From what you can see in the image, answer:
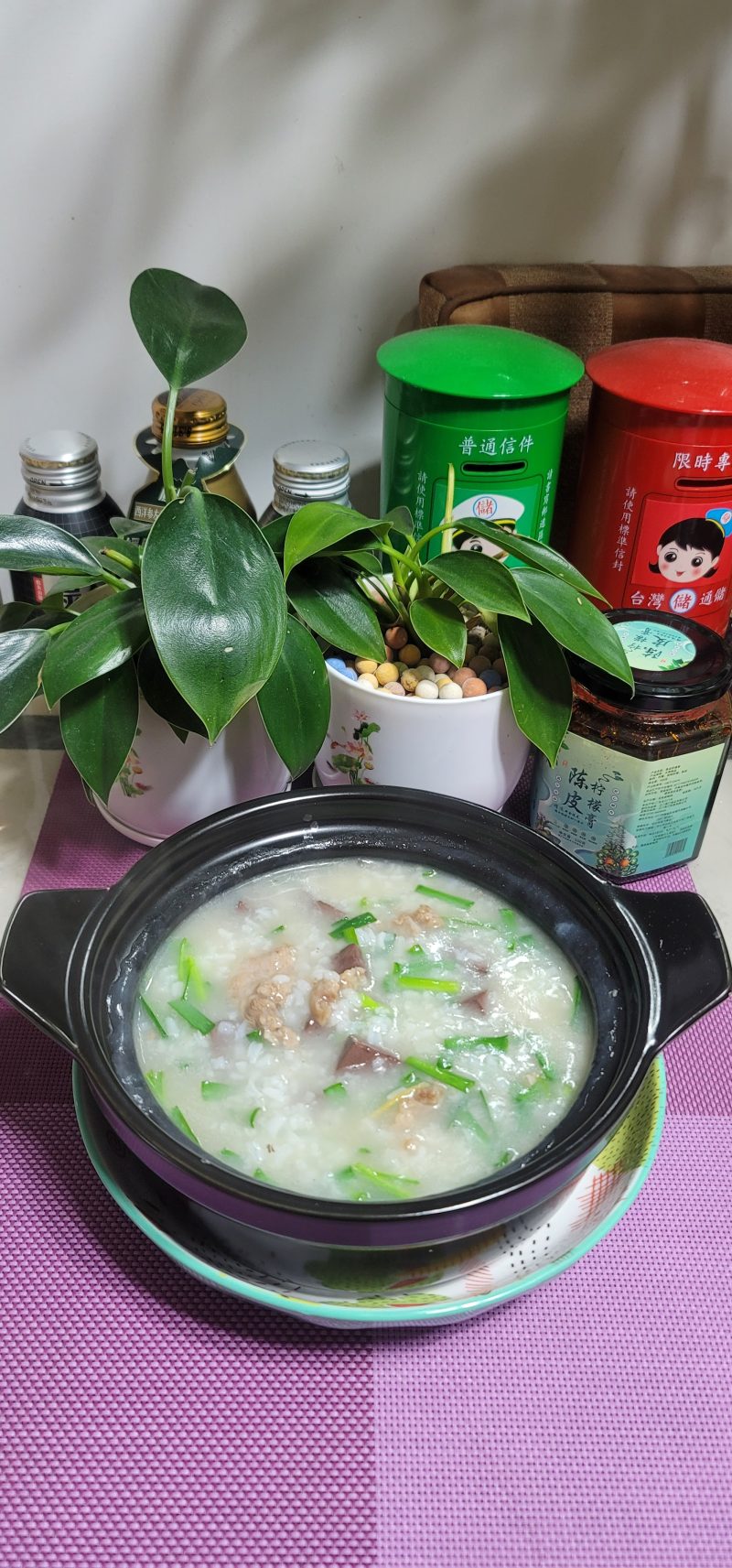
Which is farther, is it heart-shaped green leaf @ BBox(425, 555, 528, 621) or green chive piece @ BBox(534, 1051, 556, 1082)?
heart-shaped green leaf @ BBox(425, 555, 528, 621)

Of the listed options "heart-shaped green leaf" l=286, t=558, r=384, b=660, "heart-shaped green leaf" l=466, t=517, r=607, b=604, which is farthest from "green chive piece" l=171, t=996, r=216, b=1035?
"heart-shaped green leaf" l=466, t=517, r=607, b=604

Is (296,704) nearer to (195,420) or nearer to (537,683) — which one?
(537,683)

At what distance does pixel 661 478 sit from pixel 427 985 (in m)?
0.62

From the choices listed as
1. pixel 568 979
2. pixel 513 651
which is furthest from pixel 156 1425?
pixel 513 651

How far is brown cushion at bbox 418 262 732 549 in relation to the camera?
1317 mm

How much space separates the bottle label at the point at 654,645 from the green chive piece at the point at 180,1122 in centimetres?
53

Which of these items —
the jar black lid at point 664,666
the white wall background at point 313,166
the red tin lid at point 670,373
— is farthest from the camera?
the white wall background at point 313,166

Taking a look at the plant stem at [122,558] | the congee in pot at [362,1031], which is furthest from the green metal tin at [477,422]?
the congee in pot at [362,1031]

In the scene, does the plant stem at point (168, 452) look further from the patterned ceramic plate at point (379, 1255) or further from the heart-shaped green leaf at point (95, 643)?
the patterned ceramic plate at point (379, 1255)

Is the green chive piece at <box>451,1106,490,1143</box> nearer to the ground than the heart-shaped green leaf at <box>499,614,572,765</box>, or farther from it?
nearer to the ground

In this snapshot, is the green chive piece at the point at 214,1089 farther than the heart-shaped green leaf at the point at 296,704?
No

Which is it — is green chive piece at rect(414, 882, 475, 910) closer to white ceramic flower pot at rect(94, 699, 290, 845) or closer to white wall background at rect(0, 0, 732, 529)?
white ceramic flower pot at rect(94, 699, 290, 845)

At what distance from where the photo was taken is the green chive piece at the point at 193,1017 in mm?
773

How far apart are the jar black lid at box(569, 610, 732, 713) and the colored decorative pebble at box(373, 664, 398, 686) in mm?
154
